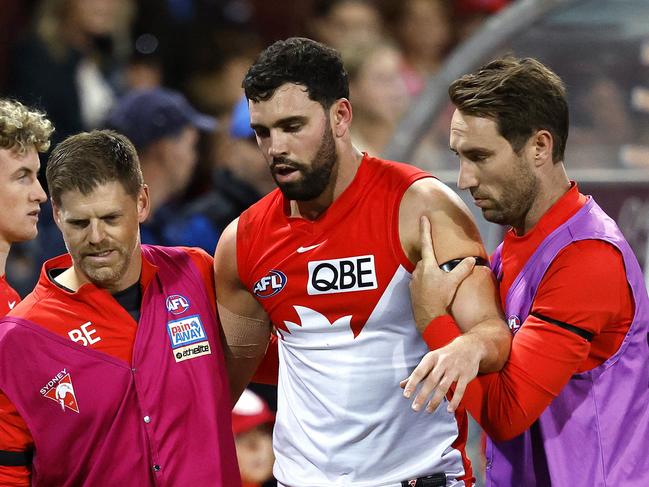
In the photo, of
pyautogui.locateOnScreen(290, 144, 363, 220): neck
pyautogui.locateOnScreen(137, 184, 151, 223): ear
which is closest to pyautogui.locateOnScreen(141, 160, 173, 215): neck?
pyautogui.locateOnScreen(137, 184, 151, 223): ear

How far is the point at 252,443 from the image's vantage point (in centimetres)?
518

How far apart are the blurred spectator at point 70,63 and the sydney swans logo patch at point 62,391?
362 centimetres

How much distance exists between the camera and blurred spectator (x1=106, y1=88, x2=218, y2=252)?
561cm

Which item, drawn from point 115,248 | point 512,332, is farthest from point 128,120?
point 512,332

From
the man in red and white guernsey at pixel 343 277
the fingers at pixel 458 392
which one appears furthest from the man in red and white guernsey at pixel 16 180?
the fingers at pixel 458 392

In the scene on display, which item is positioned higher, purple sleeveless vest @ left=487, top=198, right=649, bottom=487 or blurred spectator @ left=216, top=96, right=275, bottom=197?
blurred spectator @ left=216, top=96, right=275, bottom=197

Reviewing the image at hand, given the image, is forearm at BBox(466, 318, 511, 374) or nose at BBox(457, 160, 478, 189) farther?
nose at BBox(457, 160, 478, 189)

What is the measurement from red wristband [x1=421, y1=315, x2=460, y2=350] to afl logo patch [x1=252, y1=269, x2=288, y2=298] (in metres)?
0.47

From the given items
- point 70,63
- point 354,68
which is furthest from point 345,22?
point 70,63

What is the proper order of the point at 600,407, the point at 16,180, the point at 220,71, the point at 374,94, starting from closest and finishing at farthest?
1. the point at 600,407
2. the point at 16,180
3. the point at 374,94
4. the point at 220,71

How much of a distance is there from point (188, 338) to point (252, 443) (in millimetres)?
1674

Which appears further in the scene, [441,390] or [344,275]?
[344,275]

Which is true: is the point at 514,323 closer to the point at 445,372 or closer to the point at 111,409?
the point at 445,372

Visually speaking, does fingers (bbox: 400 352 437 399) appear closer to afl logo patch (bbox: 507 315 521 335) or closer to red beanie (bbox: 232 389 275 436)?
afl logo patch (bbox: 507 315 521 335)
